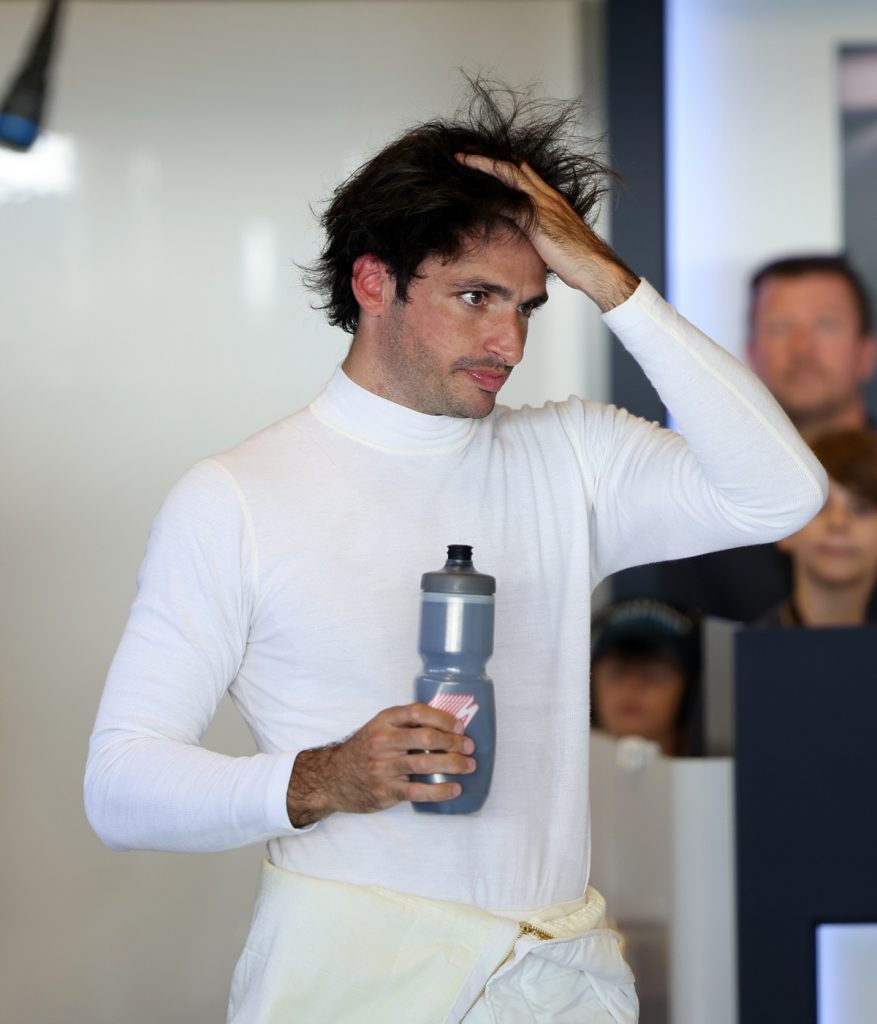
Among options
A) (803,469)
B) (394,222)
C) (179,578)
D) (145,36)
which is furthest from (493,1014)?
(145,36)

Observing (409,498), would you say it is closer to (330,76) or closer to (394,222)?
(394,222)

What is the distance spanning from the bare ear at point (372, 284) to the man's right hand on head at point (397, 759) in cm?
59

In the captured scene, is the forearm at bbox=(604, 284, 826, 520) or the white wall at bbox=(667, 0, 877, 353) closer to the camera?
the forearm at bbox=(604, 284, 826, 520)

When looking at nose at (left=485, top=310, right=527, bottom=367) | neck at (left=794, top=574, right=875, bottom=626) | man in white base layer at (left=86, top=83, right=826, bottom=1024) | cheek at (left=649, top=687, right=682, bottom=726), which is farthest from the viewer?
Answer: neck at (left=794, top=574, right=875, bottom=626)

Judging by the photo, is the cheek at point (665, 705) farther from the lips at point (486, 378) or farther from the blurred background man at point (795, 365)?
the lips at point (486, 378)

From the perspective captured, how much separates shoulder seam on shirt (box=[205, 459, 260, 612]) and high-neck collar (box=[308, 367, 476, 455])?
0.54 ft

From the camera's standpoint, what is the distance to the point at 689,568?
350cm

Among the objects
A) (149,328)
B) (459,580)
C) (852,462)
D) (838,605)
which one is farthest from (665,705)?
(459,580)

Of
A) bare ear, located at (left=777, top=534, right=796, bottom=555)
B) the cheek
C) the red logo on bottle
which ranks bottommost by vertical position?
the red logo on bottle

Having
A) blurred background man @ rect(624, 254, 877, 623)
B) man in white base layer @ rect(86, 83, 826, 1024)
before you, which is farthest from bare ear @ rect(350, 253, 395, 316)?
blurred background man @ rect(624, 254, 877, 623)

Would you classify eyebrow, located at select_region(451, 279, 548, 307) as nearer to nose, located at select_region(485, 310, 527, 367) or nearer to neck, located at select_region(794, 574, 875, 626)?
nose, located at select_region(485, 310, 527, 367)

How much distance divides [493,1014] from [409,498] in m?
0.56

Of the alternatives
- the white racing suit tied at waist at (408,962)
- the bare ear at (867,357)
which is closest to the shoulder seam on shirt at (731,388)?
the white racing suit tied at waist at (408,962)

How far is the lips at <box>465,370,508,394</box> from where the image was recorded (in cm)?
167
